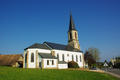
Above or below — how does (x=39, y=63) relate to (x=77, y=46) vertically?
below

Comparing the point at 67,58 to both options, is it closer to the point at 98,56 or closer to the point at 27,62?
the point at 27,62

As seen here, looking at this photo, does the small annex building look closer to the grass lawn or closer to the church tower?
the church tower

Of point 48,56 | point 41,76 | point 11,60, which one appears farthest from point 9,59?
point 41,76

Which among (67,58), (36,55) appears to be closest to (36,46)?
(36,55)

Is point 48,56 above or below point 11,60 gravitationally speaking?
above

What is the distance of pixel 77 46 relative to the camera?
57.8 metres

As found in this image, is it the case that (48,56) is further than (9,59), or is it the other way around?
(9,59)

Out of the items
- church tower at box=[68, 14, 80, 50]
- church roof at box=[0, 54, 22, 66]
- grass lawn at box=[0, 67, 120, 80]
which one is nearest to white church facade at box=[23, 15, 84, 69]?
church tower at box=[68, 14, 80, 50]

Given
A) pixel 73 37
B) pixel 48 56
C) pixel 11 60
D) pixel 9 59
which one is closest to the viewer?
pixel 48 56

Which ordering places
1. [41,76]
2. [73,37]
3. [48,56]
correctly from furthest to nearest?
[73,37], [48,56], [41,76]

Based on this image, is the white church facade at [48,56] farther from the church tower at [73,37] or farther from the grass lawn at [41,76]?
the grass lawn at [41,76]

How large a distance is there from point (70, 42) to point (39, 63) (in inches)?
1013

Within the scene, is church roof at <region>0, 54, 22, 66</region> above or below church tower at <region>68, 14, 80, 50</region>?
below

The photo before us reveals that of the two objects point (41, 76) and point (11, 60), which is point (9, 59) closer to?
point (11, 60)
